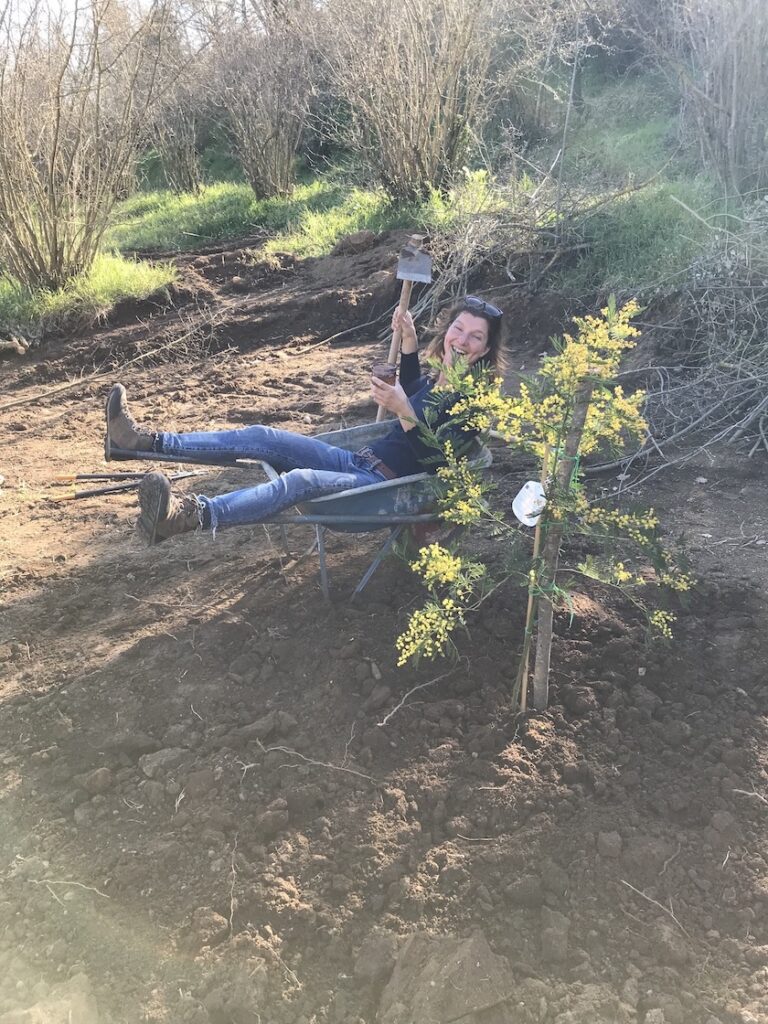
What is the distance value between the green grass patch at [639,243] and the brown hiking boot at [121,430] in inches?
128

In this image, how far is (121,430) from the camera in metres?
2.72

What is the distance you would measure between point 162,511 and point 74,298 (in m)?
4.82

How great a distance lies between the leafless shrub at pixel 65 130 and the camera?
552 centimetres

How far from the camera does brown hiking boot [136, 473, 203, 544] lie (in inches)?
90.4

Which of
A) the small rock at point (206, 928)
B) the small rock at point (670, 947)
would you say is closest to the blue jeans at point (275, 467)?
the small rock at point (206, 928)

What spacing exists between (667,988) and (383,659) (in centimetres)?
117

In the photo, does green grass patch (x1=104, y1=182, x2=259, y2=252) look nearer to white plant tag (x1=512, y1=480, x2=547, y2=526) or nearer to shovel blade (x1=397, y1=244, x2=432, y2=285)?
shovel blade (x1=397, y1=244, x2=432, y2=285)

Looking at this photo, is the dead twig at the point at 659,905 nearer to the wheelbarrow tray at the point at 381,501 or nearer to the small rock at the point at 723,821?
the small rock at the point at 723,821

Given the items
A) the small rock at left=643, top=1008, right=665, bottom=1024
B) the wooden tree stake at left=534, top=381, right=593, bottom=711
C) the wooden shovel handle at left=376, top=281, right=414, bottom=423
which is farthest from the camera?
the wooden shovel handle at left=376, top=281, right=414, bottom=423

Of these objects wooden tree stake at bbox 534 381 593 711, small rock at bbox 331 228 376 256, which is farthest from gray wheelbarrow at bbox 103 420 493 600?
small rock at bbox 331 228 376 256

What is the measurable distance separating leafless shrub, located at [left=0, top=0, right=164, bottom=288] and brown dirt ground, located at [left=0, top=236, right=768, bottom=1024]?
4092 millimetres

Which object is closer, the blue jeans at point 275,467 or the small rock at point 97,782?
the small rock at point 97,782

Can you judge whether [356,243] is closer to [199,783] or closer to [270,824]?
[199,783]

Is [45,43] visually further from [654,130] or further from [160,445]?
[654,130]
